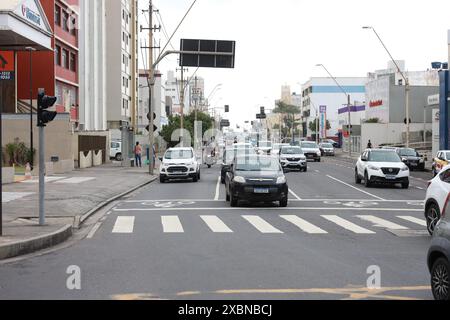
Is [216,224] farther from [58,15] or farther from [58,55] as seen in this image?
[58,15]

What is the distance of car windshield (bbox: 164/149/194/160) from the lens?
3322 cm

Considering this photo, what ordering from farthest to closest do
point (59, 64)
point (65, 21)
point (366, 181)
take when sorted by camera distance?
point (65, 21)
point (59, 64)
point (366, 181)

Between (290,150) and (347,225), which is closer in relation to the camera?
(347,225)

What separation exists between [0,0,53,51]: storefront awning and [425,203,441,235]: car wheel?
444 inches

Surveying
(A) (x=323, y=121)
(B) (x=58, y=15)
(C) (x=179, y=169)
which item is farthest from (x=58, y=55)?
(A) (x=323, y=121)

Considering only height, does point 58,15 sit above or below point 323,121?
above

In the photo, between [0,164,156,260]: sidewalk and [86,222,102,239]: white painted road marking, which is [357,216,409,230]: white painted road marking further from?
[0,164,156,260]: sidewalk

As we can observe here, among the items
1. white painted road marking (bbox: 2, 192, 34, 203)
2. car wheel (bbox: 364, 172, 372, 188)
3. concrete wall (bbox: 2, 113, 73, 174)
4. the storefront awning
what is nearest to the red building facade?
concrete wall (bbox: 2, 113, 73, 174)

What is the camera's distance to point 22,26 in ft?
58.8

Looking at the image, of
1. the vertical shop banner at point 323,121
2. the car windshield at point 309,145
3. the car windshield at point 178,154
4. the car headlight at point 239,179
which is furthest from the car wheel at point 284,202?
the vertical shop banner at point 323,121

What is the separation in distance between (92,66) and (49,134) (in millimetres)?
25420

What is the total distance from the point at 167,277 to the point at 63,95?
142 feet

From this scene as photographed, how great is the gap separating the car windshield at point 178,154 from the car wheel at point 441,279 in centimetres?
2610
